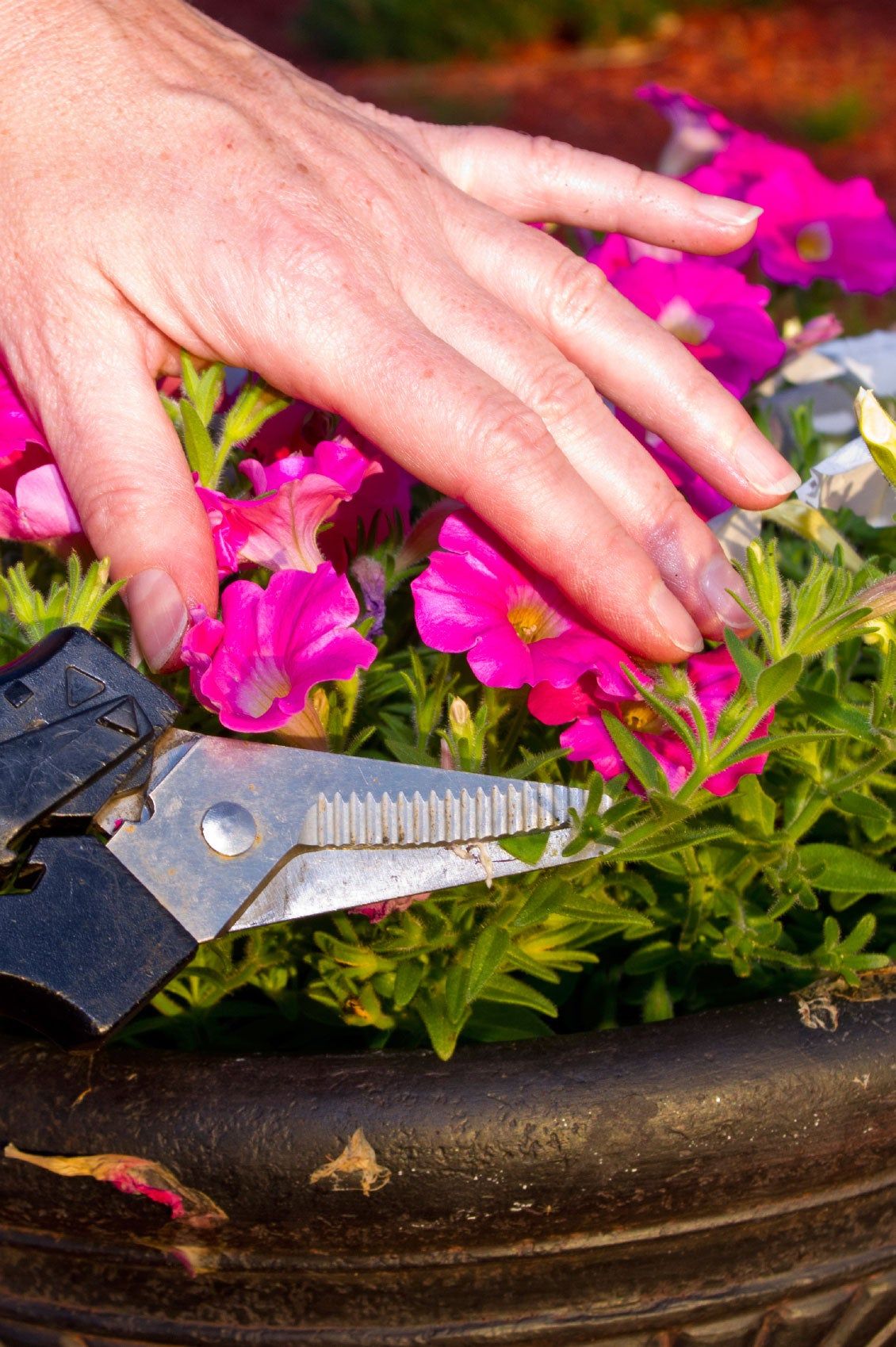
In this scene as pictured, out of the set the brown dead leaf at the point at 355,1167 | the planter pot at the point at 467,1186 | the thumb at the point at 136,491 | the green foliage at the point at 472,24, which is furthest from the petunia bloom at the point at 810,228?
the green foliage at the point at 472,24

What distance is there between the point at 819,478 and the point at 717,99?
24.6 ft

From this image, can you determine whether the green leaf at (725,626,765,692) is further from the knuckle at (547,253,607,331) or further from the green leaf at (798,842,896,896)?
the knuckle at (547,253,607,331)

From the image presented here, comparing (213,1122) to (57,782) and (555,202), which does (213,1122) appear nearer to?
(57,782)

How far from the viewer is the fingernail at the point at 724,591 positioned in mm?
1201

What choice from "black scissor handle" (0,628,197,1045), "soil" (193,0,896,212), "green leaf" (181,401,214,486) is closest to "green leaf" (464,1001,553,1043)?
"black scissor handle" (0,628,197,1045)

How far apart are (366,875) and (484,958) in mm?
112

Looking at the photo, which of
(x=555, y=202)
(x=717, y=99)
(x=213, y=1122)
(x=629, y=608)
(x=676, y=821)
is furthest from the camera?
(x=717, y=99)

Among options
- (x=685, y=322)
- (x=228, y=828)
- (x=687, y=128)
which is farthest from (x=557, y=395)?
(x=687, y=128)

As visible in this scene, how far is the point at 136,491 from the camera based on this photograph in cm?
114

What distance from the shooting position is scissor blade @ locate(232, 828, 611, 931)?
0.97 m

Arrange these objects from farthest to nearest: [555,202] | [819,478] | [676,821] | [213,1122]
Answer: [555,202] < [819,478] < [676,821] < [213,1122]

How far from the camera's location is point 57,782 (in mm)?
903

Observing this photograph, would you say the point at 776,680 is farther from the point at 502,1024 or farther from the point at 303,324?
the point at 303,324

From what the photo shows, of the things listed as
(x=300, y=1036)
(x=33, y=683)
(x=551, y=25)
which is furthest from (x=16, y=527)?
(x=551, y=25)
